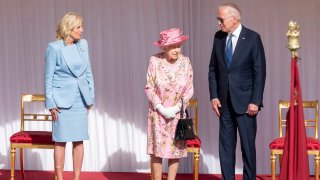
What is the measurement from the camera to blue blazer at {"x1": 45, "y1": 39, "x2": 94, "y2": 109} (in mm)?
5414

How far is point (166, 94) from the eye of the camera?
529 cm

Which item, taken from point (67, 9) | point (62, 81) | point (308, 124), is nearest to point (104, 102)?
point (67, 9)

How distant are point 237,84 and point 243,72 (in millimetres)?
110

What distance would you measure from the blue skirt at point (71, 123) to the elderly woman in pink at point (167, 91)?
638mm

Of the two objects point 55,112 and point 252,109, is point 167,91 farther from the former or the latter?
point 55,112

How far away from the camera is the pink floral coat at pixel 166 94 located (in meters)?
5.28

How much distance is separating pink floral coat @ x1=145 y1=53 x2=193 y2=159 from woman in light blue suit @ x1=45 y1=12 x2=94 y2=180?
620 millimetres

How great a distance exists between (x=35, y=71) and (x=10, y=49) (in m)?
0.38

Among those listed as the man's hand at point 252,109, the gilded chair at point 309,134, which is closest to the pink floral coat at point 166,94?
the man's hand at point 252,109

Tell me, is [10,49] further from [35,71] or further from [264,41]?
[264,41]

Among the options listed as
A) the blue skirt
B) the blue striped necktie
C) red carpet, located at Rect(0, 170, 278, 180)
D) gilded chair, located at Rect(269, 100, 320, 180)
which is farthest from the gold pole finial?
red carpet, located at Rect(0, 170, 278, 180)

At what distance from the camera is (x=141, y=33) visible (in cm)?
708

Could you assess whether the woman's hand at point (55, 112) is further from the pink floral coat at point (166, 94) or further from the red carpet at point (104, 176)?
the red carpet at point (104, 176)

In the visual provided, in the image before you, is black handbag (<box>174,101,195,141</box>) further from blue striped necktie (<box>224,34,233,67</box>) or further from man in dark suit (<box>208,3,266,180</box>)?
blue striped necktie (<box>224,34,233,67</box>)
